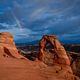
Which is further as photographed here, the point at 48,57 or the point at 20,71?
the point at 48,57

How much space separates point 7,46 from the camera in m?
34.0

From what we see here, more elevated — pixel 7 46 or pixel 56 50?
pixel 56 50

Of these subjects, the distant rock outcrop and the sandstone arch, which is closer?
the distant rock outcrop

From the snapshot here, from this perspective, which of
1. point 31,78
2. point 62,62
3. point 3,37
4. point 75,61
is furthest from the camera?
point 75,61

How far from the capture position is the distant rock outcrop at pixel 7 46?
103 feet

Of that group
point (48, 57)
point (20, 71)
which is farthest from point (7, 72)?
point (48, 57)

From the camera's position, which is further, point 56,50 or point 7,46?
point 56,50

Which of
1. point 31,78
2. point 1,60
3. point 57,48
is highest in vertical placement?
point 57,48

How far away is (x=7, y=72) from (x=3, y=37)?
14488 mm

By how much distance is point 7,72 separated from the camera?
20734 mm

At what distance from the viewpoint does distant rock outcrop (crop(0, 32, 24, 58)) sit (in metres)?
31.5

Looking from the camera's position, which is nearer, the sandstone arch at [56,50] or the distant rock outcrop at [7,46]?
the distant rock outcrop at [7,46]

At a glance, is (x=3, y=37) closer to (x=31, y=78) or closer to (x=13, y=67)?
(x=13, y=67)

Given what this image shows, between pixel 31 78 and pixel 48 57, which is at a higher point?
pixel 48 57
